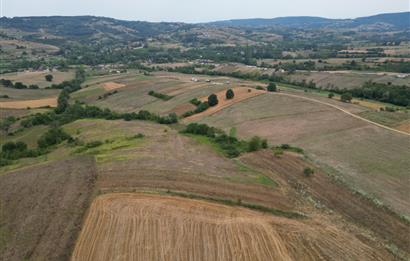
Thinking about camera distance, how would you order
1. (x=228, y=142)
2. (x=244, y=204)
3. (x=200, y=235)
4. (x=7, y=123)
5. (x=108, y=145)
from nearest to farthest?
(x=200, y=235)
(x=244, y=204)
(x=108, y=145)
(x=228, y=142)
(x=7, y=123)

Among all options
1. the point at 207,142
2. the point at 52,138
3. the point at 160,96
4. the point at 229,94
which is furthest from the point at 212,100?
the point at 52,138

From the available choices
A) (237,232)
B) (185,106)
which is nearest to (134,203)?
(237,232)

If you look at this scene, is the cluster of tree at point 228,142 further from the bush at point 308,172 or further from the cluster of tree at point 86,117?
the cluster of tree at point 86,117

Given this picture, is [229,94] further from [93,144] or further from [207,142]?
[93,144]

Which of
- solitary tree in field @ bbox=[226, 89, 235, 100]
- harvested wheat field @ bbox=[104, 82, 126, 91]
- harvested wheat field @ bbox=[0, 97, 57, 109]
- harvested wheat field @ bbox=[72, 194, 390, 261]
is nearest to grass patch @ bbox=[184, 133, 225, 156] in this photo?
harvested wheat field @ bbox=[72, 194, 390, 261]

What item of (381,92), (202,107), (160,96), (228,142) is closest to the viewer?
(228,142)

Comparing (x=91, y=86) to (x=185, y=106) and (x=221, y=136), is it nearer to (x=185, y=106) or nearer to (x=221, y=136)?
(x=185, y=106)

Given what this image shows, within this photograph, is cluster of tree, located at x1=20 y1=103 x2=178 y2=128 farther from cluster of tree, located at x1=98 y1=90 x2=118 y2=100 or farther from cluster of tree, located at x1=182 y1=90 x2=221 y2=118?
cluster of tree, located at x1=98 y1=90 x2=118 y2=100

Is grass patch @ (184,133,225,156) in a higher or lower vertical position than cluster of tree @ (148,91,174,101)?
higher
